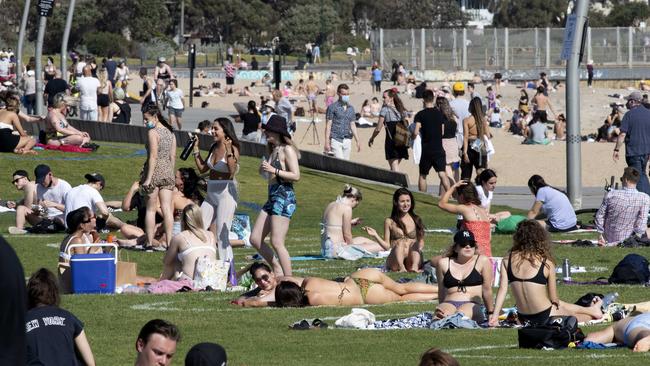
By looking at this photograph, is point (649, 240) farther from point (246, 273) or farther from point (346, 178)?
point (346, 178)

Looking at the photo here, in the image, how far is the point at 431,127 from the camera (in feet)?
73.8

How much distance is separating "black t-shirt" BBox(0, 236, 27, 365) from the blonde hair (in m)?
8.86

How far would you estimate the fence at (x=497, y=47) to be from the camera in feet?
258

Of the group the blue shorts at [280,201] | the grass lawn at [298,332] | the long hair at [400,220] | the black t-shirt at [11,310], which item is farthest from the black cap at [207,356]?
the long hair at [400,220]

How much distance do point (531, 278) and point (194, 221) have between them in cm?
376

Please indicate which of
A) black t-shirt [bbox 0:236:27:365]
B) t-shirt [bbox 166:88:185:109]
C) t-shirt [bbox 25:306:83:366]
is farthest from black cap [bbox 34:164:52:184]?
t-shirt [bbox 166:88:185:109]

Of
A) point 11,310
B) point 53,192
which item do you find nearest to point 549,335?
point 11,310

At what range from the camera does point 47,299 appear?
793cm

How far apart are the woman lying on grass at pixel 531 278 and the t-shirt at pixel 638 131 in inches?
378

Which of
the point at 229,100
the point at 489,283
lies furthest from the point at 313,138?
the point at 489,283

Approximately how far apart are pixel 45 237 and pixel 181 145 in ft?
37.4

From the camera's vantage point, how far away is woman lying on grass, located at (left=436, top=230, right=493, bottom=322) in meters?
12.0

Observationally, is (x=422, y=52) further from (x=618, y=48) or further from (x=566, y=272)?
(x=566, y=272)

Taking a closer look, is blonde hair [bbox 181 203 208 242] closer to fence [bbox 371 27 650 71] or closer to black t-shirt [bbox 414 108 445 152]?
black t-shirt [bbox 414 108 445 152]
